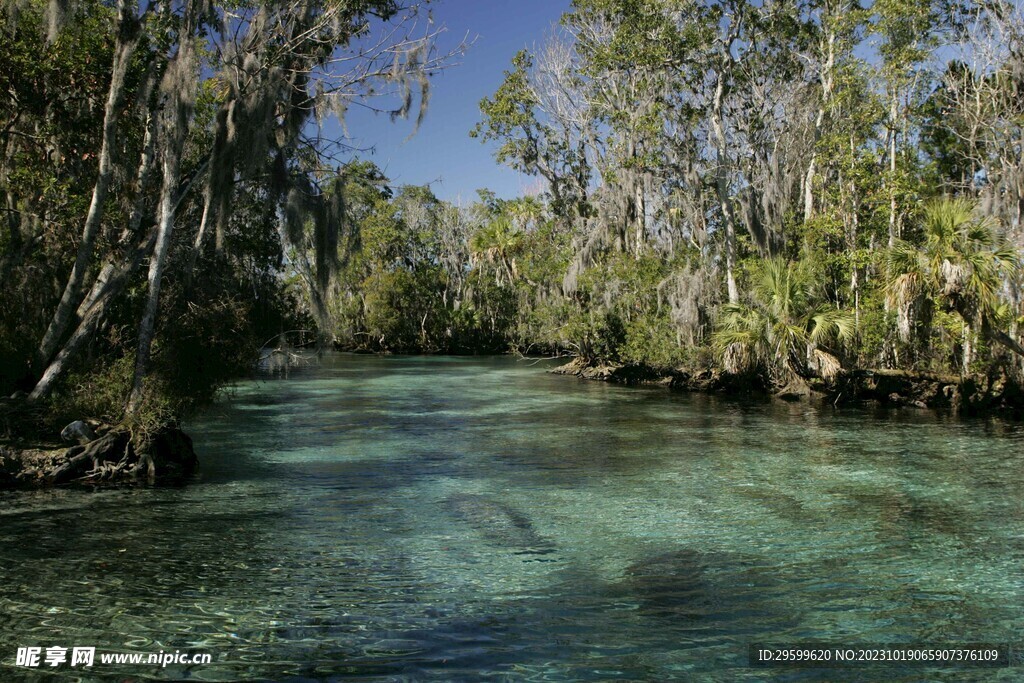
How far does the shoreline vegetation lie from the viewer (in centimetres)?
1189

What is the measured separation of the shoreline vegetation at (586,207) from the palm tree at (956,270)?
0.06m

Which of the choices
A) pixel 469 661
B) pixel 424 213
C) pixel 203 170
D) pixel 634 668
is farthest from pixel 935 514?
pixel 424 213

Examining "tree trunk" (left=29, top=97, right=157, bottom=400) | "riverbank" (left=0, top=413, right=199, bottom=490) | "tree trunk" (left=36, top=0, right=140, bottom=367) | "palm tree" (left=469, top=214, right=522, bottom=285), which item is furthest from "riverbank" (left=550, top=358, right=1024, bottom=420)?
"palm tree" (left=469, top=214, right=522, bottom=285)

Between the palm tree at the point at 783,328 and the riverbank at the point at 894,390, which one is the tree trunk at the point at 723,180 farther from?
the riverbank at the point at 894,390

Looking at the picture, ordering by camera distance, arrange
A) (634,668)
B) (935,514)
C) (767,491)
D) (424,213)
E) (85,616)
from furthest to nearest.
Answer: (424,213) → (767,491) → (935,514) → (85,616) → (634,668)

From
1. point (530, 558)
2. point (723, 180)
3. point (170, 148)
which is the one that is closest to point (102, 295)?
point (170, 148)

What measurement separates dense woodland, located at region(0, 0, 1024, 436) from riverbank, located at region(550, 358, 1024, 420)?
41 cm

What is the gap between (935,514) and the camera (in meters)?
9.98

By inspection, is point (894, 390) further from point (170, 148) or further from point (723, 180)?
point (170, 148)

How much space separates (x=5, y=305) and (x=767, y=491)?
11.6m

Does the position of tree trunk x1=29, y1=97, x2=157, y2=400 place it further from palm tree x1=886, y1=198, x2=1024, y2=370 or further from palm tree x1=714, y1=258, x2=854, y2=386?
palm tree x1=714, y1=258, x2=854, y2=386

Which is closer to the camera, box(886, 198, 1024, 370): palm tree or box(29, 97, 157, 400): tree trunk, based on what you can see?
box(29, 97, 157, 400): tree trunk

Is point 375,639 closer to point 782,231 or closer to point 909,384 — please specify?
point 909,384

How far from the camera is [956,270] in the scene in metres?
16.2
